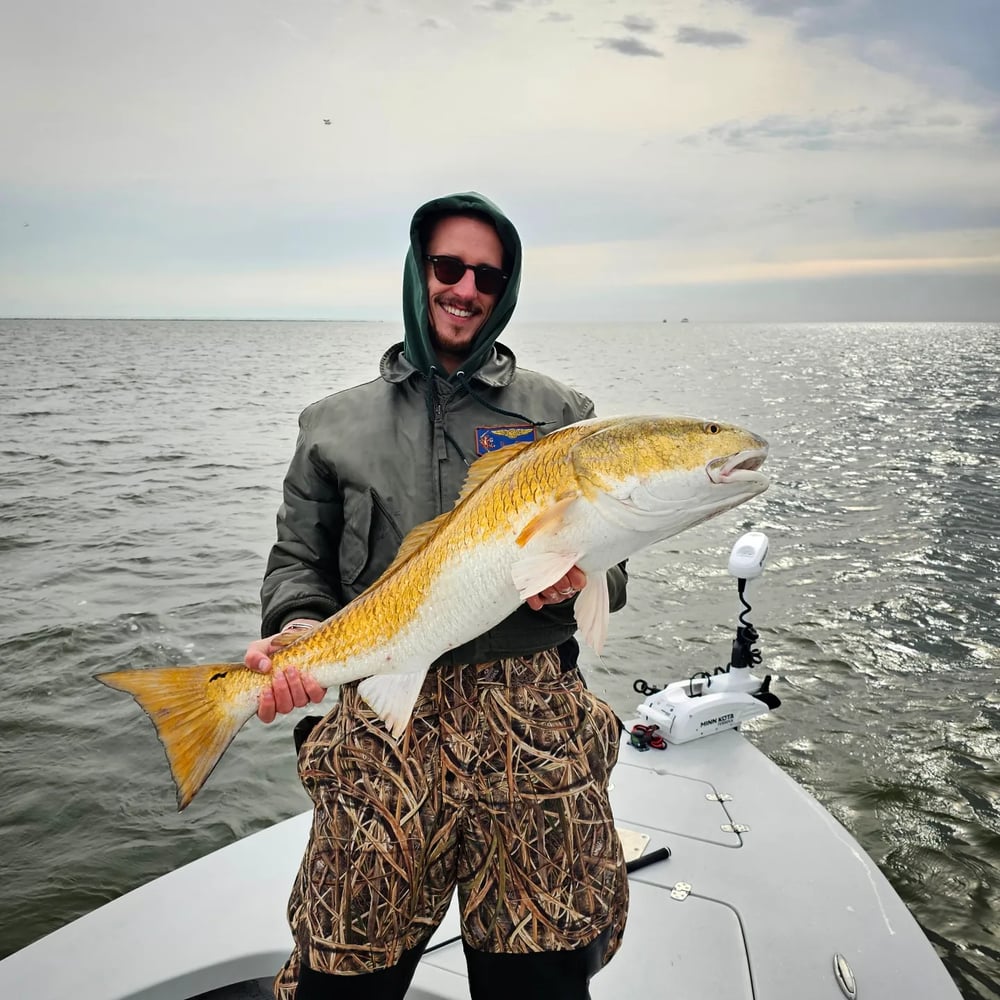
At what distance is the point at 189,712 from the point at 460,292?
75.6 inches

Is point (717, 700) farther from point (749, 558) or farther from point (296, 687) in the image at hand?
point (296, 687)

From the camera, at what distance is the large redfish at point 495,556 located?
2.57m

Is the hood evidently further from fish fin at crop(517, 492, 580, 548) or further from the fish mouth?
the fish mouth

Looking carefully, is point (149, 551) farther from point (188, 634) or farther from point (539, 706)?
point (539, 706)

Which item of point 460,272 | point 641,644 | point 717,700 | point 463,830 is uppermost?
point 460,272

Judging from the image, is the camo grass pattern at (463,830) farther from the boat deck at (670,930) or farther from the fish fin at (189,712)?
the boat deck at (670,930)

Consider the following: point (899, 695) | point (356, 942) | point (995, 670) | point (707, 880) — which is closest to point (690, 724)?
point (707, 880)

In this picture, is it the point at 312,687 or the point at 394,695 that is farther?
the point at 312,687

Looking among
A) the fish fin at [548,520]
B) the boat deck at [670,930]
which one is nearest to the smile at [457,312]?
the fish fin at [548,520]

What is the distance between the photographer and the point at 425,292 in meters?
3.21

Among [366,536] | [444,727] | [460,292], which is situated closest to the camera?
[444,727]

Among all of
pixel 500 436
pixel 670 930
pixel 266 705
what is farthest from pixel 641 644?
pixel 266 705

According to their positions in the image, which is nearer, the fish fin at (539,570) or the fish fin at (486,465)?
the fish fin at (539,570)

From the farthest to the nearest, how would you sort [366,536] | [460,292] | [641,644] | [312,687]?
[641,644] → [460,292] → [366,536] → [312,687]
